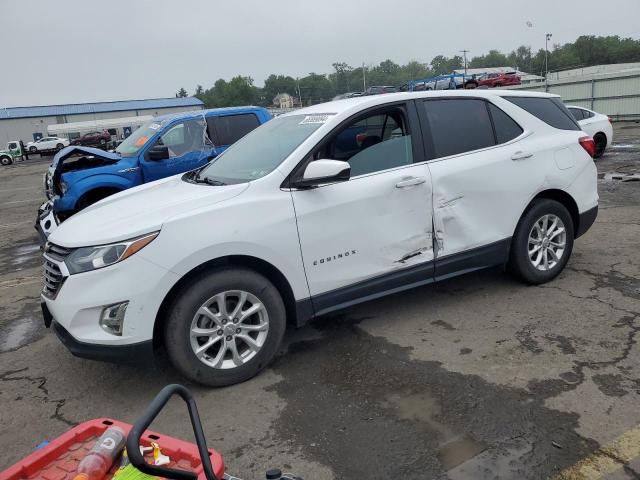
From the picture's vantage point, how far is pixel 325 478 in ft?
8.43

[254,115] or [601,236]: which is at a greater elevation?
[254,115]

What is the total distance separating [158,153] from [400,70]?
123759 mm

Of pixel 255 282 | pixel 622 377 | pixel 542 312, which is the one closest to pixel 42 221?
pixel 255 282

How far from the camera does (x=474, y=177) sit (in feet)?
14.0

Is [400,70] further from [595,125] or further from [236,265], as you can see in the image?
[236,265]

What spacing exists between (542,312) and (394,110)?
2063 millimetres

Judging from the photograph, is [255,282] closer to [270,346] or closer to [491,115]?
[270,346]

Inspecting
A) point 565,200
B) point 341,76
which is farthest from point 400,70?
point 565,200

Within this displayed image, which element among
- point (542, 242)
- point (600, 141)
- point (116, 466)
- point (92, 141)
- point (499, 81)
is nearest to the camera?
point (116, 466)

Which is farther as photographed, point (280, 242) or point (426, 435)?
point (280, 242)

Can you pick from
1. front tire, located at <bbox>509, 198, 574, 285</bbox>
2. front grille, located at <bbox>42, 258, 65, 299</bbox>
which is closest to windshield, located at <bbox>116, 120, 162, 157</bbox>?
front grille, located at <bbox>42, 258, 65, 299</bbox>

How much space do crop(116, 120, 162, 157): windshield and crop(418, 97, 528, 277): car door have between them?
16.8ft

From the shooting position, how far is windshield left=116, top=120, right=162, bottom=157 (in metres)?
7.99

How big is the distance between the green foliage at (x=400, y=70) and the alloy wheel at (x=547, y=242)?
83888 mm
